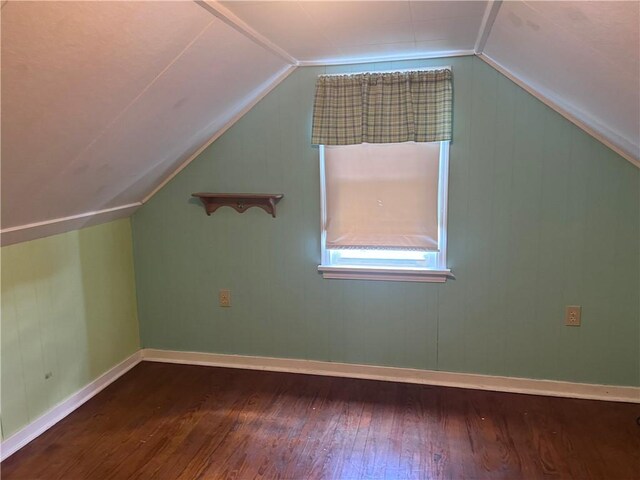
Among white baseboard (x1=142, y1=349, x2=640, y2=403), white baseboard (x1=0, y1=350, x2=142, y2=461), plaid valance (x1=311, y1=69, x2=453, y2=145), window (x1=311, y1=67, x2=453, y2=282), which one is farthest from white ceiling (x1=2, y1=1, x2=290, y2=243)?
white baseboard (x1=142, y1=349, x2=640, y2=403)

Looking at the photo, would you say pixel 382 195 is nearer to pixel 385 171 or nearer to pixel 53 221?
pixel 385 171

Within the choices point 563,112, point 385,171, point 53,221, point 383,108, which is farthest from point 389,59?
point 53,221

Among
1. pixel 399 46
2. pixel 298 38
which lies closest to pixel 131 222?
pixel 298 38

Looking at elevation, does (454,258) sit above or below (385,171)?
below

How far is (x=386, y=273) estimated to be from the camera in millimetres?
2975

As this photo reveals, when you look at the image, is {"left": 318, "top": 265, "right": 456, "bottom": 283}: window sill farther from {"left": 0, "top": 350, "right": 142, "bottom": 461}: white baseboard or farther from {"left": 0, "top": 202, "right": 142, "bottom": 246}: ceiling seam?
{"left": 0, "top": 350, "right": 142, "bottom": 461}: white baseboard

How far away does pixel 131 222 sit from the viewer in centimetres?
331

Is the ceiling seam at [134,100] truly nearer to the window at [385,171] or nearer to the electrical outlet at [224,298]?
the window at [385,171]

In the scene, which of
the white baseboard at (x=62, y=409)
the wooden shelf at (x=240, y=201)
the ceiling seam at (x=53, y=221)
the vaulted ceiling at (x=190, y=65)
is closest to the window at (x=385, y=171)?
the vaulted ceiling at (x=190, y=65)

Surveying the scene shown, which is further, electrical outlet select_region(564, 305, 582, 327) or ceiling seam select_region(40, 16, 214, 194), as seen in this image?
electrical outlet select_region(564, 305, 582, 327)

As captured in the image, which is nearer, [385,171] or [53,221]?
[53,221]

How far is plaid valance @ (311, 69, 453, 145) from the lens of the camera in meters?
2.73

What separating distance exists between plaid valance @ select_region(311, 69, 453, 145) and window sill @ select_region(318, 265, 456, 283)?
0.78 meters

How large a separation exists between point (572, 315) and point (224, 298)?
2.19 meters
